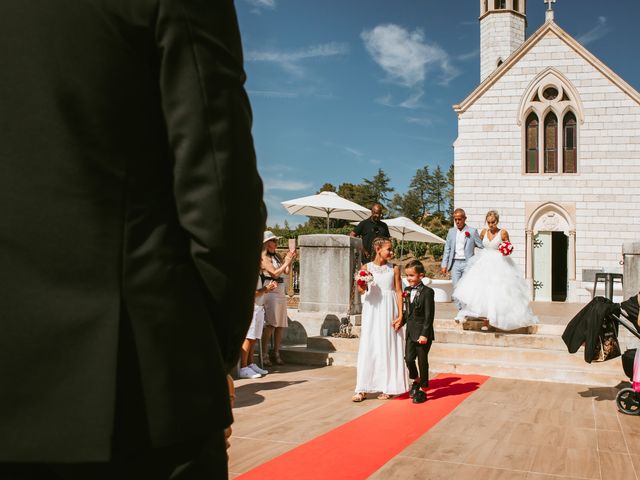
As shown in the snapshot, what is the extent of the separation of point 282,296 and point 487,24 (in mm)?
27783

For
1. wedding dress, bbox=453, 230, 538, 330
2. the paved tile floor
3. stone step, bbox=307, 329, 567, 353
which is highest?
wedding dress, bbox=453, 230, 538, 330

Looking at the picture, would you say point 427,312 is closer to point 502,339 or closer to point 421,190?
point 502,339

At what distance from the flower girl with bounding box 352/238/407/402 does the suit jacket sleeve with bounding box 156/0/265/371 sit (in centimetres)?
687

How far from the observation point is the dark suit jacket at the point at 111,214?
4.01ft

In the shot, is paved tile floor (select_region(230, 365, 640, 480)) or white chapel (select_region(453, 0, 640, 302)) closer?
paved tile floor (select_region(230, 365, 640, 480))

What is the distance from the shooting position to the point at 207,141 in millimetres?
1306

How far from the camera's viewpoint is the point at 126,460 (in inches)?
49.6

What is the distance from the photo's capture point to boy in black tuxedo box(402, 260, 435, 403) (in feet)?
26.1

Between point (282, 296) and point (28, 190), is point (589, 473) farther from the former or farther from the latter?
point (282, 296)

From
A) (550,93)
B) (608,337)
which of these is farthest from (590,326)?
(550,93)

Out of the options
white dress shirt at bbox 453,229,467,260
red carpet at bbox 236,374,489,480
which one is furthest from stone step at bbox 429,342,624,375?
white dress shirt at bbox 453,229,467,260

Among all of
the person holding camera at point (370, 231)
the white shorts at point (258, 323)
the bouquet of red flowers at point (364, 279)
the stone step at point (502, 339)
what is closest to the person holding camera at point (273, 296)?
the white shorts at point (258, 323)

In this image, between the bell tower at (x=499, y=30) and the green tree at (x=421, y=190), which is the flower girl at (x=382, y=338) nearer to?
the bell tower at (x=499, y=30)

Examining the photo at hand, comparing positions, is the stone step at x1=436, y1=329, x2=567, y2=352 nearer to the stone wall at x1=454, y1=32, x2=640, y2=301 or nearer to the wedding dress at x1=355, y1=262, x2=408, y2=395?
the wedding dress at x1=355, y1=262, x2=408, y2=395
